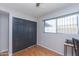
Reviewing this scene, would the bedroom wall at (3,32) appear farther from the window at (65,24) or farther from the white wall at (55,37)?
the window at (65,24)

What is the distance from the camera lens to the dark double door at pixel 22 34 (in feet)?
11.9

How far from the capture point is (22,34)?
163 inches

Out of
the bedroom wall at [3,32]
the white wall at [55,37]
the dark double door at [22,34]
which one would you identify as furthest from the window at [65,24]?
the bedroom wall at [3,32]

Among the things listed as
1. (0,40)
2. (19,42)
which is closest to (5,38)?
(0,40)

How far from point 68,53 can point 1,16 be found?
3.23m

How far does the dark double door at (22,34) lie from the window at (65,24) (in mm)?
1156

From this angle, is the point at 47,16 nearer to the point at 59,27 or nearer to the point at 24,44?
the point at 59,27

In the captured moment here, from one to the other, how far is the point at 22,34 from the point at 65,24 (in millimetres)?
2158

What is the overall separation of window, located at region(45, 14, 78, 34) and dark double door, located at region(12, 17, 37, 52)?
1156 millimetres

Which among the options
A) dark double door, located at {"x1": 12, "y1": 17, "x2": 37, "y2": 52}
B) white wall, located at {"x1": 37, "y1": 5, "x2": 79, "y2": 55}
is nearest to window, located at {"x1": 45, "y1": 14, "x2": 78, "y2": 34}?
white wall, located at {"x1": 37, "y1": 5, "x2": 79, "y2": 55}

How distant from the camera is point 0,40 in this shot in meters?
3.67

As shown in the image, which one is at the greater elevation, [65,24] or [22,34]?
[65,24]

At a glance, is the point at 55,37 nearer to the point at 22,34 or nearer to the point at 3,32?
the point at 22,34

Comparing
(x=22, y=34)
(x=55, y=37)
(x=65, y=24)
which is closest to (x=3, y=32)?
(x=22, y=34)
